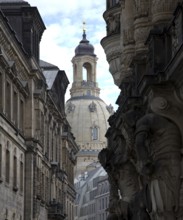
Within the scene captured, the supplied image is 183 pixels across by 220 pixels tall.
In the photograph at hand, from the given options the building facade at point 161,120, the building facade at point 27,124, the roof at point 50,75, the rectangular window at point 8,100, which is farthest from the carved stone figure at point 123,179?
the roof at point 50,75

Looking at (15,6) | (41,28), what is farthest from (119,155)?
(41,28)

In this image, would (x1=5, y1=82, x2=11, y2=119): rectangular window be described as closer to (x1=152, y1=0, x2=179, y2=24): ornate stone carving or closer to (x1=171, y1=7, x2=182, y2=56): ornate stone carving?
(x1=152, y1=0, x2=179, y2=24): ornate stone carving

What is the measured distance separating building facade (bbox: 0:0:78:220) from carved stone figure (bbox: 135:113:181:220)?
3097 centimetres

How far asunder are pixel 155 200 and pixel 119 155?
22.4ft

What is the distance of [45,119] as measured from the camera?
209ft

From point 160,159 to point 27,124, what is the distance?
41.1m

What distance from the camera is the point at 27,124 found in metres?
56.5

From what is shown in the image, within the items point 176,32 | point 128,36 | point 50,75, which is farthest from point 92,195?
point 176,32

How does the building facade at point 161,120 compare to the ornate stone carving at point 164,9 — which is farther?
the ornate stone carving at point 164,9

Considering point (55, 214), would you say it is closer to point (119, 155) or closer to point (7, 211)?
point (7, 211)

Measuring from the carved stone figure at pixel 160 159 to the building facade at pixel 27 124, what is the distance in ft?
102

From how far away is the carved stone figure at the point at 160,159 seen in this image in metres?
15.6

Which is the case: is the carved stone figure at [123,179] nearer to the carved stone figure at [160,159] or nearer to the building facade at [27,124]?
the carved stone figure at [160,159]

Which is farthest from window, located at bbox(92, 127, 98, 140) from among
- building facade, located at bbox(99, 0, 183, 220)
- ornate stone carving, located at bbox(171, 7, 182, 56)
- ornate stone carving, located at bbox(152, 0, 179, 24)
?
ornate stone carving, located at bbox(171, 7, 182, 56)
